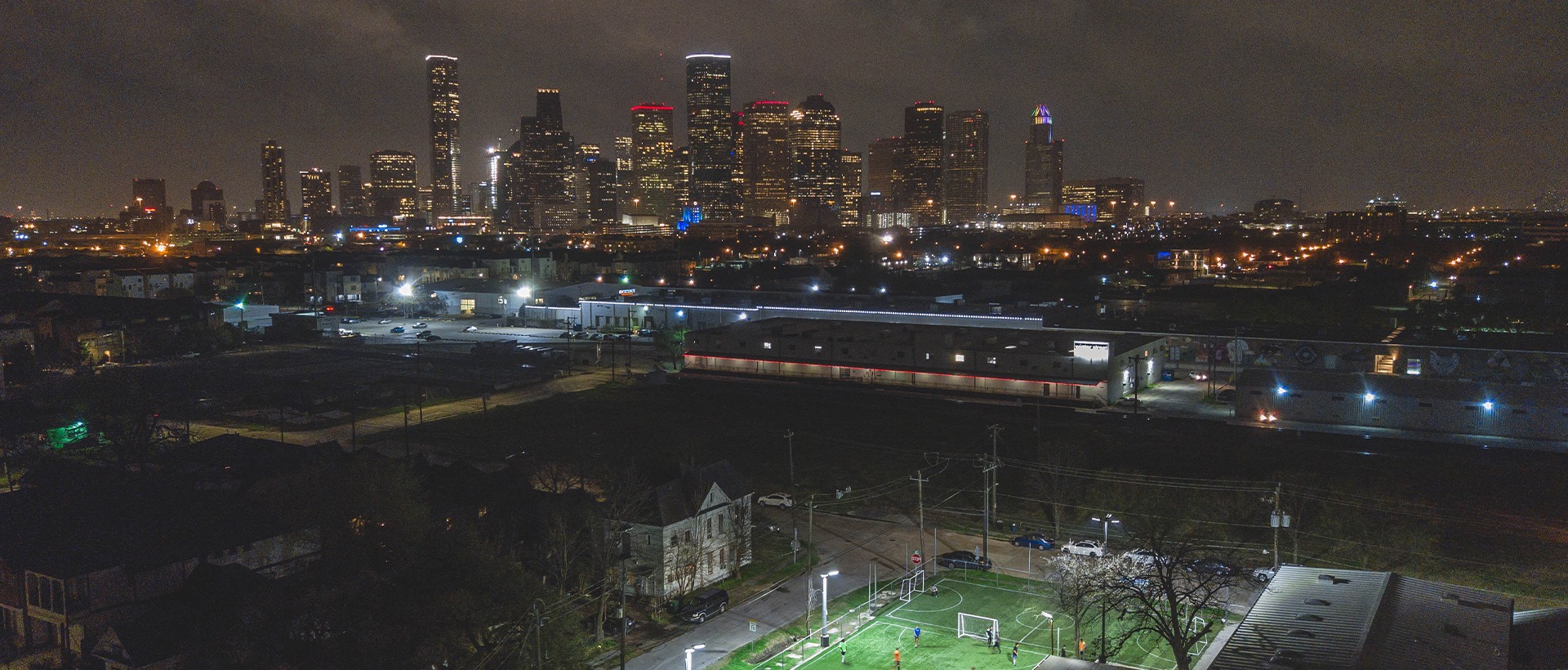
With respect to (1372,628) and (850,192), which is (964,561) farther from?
(850,192)

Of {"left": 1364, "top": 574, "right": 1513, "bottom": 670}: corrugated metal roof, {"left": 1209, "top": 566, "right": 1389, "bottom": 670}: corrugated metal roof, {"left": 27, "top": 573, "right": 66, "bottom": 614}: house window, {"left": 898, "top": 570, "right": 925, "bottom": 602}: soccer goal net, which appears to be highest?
{"left": 1364, "top": 574, "right": 1513, "bottom": 670}: corrugated metal roof

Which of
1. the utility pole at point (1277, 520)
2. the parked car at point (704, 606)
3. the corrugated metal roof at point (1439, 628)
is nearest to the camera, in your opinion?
the corrugated metal roof at point (1439, 628)

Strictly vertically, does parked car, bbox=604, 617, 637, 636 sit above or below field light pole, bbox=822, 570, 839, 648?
below

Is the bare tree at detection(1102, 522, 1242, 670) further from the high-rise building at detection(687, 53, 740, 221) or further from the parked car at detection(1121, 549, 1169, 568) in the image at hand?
the high-rise building at detection(687, 53, 740, 221)

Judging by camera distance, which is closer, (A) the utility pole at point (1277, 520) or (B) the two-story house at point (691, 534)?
(A) the utility pole at point (1277, 520)

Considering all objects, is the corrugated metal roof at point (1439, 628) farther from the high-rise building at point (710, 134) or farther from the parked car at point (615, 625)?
the high-rise building at point (710, 134)

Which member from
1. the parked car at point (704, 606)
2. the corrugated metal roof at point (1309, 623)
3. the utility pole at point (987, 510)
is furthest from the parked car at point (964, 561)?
the corrugated metal roof at point (1309, 623)

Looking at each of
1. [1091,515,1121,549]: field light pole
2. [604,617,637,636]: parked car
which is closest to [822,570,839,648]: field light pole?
[604,617,637,636]: parked car
